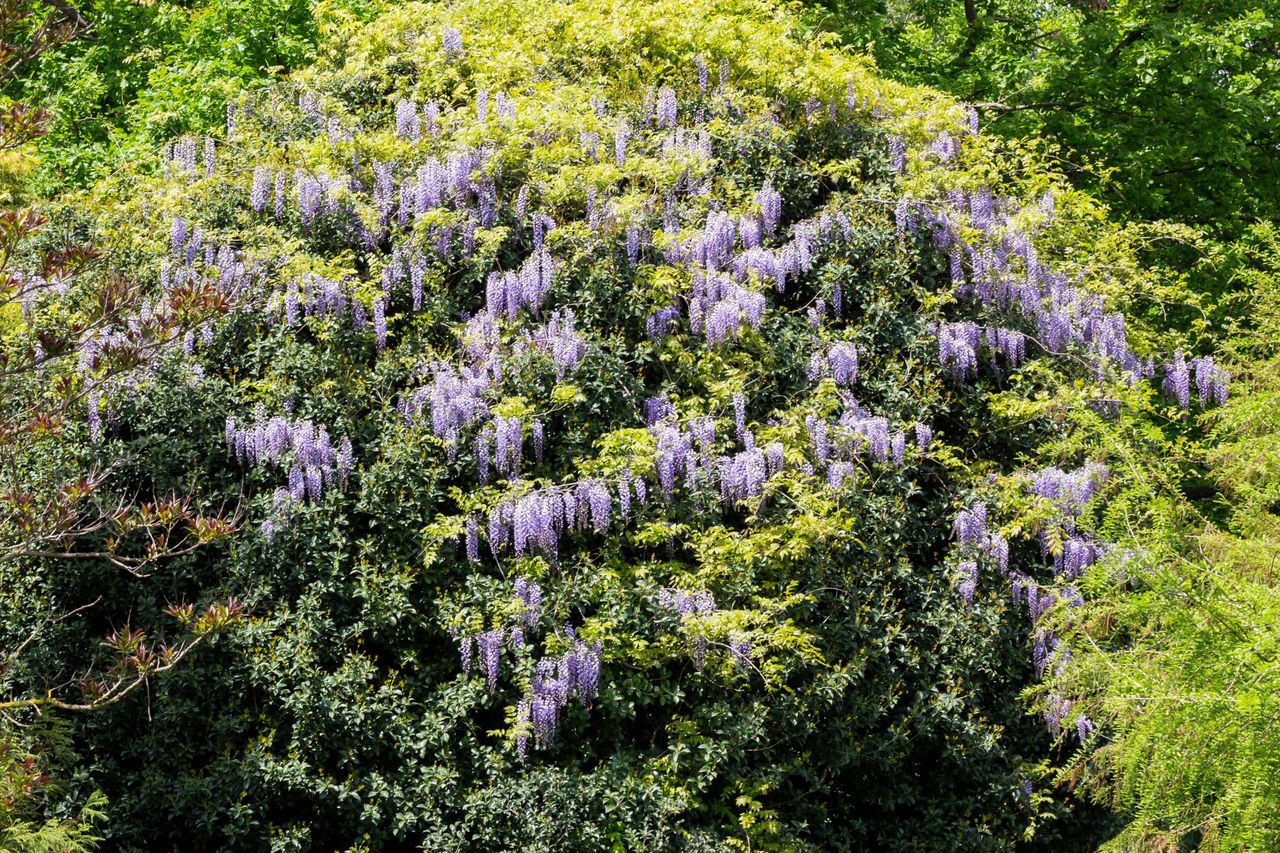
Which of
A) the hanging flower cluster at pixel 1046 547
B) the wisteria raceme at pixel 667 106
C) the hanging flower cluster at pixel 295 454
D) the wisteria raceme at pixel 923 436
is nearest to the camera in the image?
the hanging flower cluster at pixel 295 454

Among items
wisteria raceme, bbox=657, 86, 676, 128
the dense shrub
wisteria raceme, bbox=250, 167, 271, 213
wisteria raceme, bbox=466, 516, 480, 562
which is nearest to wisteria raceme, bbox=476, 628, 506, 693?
the dense shrub

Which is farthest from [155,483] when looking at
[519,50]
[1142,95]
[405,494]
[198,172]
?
[1142,95]

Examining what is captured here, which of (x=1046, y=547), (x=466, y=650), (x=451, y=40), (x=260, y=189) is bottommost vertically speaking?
(x=466, y=650)

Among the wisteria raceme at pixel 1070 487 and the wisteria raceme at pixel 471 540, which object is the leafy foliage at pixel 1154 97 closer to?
the wisteria raceme at pixel 1070 487

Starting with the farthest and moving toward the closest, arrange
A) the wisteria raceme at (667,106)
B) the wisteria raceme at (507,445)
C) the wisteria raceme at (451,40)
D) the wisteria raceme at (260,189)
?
the wisteria raceme at (451,40), the wisteria raceme at (667,106), the wisteria raceme at (260,189), the wisteria raceme at (507,445)

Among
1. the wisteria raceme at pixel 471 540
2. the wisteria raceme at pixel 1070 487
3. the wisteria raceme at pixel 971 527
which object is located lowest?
the wisteria raceme at pixel 971 527

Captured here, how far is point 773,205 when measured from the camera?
879 cm

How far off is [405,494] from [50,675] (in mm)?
2152

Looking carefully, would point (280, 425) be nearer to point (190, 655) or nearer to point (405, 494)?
point (405, 494)

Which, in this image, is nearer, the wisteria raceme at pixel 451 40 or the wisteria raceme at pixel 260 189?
the wisteria raceme at pixel 260 189

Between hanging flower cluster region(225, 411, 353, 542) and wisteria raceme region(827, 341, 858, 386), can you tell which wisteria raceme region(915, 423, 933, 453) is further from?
hanging flower cluster region(225, 411, 353, 542)

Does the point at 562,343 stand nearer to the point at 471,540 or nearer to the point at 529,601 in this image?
the point at 471,540

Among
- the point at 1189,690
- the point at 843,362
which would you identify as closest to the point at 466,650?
the point at 843,362

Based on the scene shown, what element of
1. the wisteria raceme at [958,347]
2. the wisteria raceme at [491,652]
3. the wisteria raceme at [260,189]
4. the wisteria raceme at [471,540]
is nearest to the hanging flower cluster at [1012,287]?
the wisteria raceme at [958,347]
